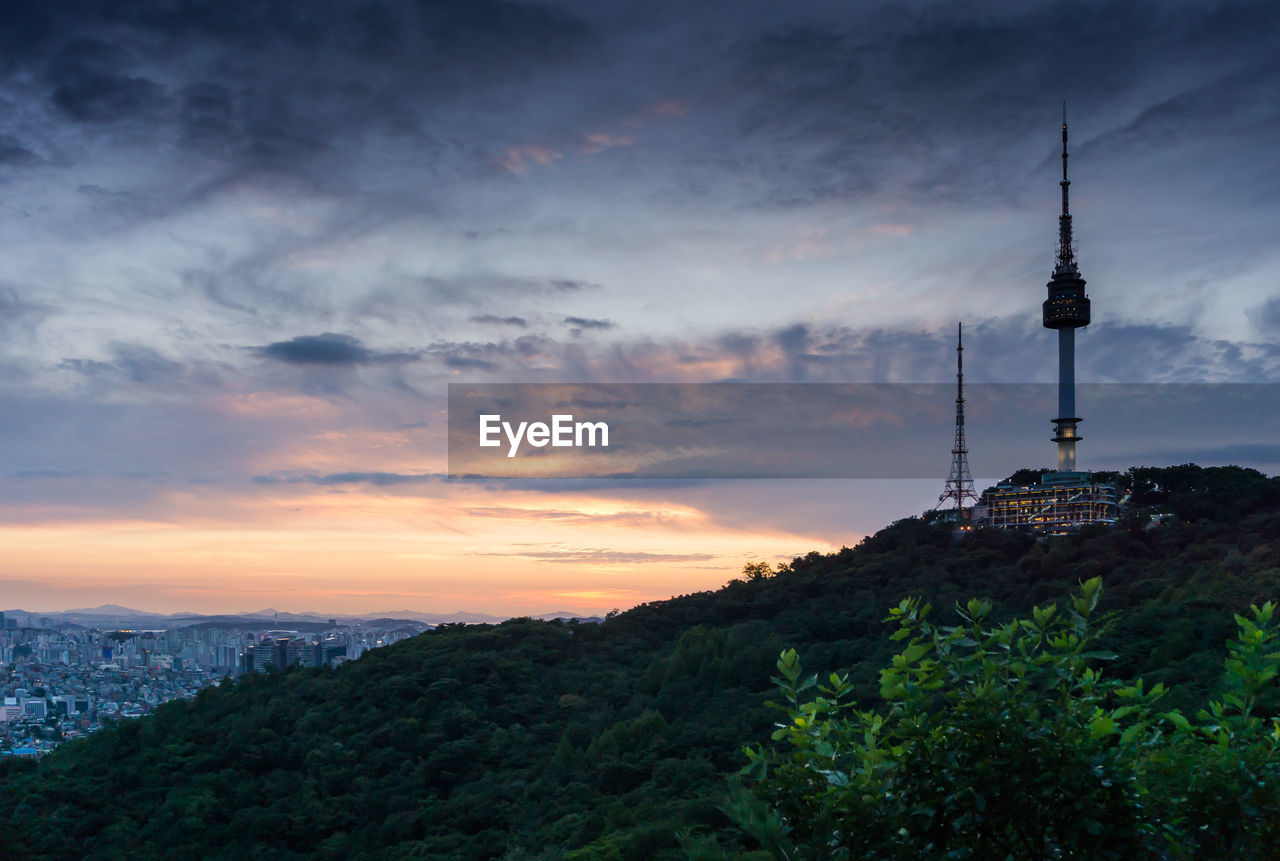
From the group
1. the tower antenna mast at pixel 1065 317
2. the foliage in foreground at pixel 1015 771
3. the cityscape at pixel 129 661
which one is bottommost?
the cityscape at pixel 129 661

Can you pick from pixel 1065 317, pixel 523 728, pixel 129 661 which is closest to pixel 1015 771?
pixel 523 728

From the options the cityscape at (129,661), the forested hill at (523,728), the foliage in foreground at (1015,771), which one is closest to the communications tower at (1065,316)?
the forested hill at (523,728)

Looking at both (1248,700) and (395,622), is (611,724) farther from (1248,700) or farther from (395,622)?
(395,622)

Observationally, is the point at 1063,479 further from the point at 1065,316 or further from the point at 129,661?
the point at 129,661

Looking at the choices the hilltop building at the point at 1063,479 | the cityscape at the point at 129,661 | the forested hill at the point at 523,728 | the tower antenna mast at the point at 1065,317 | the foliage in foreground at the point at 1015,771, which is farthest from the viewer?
the tower antenna mast at the point at 1065,317

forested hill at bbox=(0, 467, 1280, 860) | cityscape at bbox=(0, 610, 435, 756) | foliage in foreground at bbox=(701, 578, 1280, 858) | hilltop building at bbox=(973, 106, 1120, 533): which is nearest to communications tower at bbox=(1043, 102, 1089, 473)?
hilltop building at bbox=(973, 106, 1120, 533)

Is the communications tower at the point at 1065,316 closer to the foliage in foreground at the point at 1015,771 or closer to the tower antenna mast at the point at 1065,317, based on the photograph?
the tower antenna mast at the point at 1065,317
